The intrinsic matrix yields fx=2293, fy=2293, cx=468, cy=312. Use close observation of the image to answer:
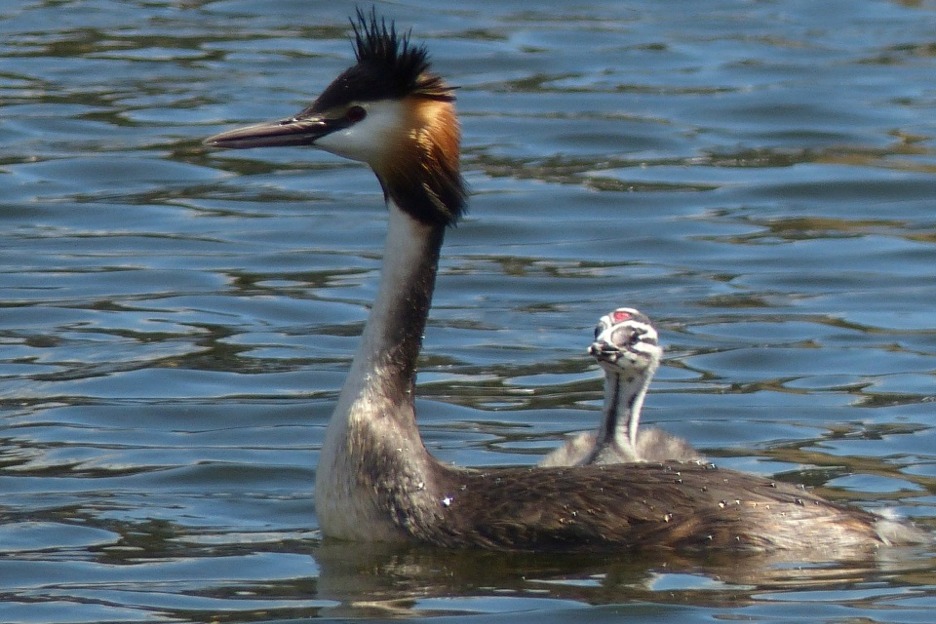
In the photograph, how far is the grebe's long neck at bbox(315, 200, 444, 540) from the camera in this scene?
8047 millimetres

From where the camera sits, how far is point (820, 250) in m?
14.0

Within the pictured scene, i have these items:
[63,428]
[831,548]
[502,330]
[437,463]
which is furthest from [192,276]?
[831,548]

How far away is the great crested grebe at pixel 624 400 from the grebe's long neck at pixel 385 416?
0.82 metres

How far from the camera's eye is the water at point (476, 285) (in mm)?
7730

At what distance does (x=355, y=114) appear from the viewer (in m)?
8.22

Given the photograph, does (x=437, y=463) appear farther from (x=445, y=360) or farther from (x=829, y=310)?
(x=829, y=310)

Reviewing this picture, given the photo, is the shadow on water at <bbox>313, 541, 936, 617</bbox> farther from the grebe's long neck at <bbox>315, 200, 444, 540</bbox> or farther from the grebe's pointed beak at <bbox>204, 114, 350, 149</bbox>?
the grebe's pointed beak at <bbox>204, 114, 350, 149</bbox>

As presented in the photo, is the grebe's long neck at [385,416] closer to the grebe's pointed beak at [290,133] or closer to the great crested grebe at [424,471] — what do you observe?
the great crested grebe at [424,471]

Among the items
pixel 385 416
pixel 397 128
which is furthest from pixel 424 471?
pixel 397 128

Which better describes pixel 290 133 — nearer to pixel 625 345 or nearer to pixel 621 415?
pixel 625 345

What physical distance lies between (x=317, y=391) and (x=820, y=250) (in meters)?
4.38

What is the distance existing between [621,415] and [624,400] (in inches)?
2.3

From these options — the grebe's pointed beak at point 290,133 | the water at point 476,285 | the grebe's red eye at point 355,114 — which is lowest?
the water at point 476,285

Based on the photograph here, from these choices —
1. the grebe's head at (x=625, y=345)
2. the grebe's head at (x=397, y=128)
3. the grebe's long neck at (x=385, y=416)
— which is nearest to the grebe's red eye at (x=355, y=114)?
the grebe's head at (x=397, y=128)
